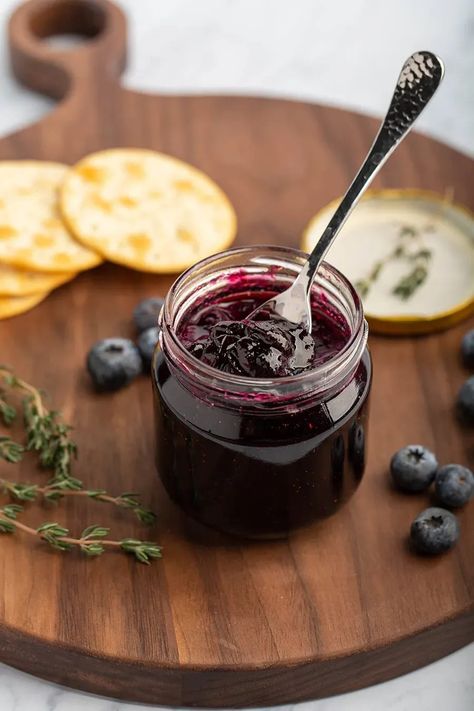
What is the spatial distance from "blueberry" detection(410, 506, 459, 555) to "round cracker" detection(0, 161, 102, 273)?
3.29 ft

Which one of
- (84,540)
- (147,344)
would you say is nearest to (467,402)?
(147,344)

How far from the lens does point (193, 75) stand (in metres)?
3.48

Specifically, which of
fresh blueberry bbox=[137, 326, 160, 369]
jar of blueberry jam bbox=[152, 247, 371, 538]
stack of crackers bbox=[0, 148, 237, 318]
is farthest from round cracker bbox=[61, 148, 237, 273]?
jar of blueberry jam bbox=[152, 247, 371, 538]

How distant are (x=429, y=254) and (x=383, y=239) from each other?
123 mm

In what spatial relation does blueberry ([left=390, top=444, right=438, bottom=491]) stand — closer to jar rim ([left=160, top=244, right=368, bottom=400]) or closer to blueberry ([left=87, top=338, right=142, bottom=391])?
jar rim ([left=160, top=244, right=368, bottom=400])

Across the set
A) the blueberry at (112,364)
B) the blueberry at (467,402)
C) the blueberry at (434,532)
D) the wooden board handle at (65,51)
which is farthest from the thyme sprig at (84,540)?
the wooden board handle at (65,51)

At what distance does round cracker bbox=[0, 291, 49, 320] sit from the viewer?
8.18 ft

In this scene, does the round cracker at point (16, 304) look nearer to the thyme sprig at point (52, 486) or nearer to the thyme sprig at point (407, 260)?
the thyme sprig at point (52, 486)

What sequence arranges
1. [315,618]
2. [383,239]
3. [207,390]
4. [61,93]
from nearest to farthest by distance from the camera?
[207,390] < [315,618] < [383,239] < [61,93]

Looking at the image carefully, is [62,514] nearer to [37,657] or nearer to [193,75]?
[37,657]

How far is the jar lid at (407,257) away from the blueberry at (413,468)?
399 millimetres

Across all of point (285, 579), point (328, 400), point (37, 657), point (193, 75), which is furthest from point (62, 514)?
point (193, 75)

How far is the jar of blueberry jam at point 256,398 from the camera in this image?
1.80 metres

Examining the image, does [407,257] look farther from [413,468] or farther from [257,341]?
[257,341]
